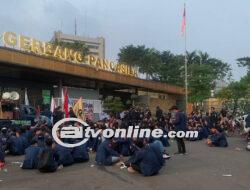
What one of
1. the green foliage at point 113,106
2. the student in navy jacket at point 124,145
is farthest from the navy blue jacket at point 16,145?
the green foliage at point 113,106

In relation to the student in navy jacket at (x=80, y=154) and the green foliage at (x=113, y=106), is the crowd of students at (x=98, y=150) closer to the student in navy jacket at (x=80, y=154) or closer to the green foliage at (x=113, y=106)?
the student in navy jacket at (x=80, y=154)

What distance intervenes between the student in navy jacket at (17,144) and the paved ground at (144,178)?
1.80 meters

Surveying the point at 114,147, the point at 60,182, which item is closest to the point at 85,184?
the point at 60,182

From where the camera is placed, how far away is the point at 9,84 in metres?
32.3

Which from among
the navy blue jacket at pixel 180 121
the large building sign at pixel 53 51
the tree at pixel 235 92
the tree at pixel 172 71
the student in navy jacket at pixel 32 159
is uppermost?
the tree at pixel 172 71

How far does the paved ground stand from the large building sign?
13.8 meters

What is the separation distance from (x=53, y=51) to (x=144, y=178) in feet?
68.8

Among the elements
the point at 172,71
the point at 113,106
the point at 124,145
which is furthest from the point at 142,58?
the point at 124,145

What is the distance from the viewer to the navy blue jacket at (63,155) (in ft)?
47.4

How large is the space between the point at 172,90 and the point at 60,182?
124ft

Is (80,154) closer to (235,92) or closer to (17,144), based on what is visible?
(17,144)

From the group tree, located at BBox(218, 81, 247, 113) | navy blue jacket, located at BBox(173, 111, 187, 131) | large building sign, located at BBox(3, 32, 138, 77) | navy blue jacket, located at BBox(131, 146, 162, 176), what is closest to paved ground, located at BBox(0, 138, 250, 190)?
navy blue jacket, located at BBox(131, 146, 162, 176)

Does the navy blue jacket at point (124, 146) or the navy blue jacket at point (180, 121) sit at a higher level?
the navy blue jacket at point (180, 121)

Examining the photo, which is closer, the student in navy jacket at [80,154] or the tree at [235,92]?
the student in navy jacket at [80,154]
